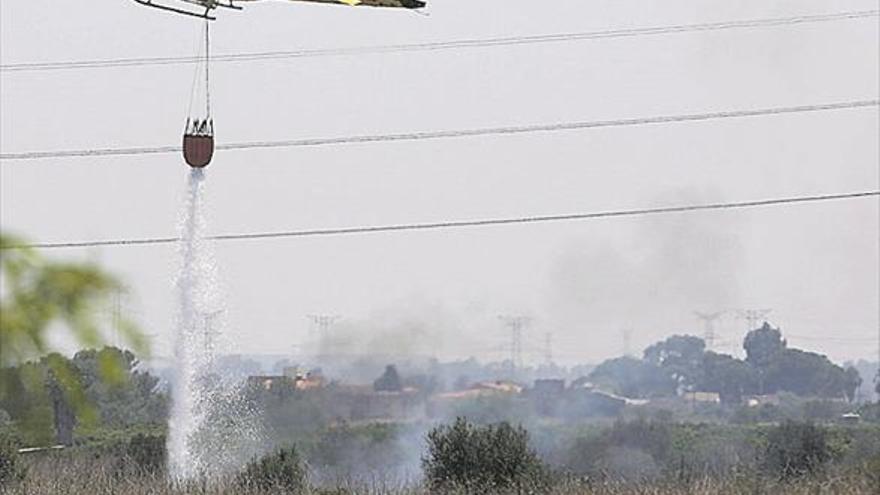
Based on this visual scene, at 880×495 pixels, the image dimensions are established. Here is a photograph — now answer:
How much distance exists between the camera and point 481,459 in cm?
3694

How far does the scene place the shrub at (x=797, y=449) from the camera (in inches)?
1604

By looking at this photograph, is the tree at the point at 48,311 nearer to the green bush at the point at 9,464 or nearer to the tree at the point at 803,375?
the green bush at the point at 9,464

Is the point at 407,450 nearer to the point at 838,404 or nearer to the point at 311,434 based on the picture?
the point at 311,434

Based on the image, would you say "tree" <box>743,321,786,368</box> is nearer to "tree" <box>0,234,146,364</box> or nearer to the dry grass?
the dry grass

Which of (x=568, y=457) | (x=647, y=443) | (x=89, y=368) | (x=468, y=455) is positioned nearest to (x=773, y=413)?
(x=647, y=443)

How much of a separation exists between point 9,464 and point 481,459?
32.6ft

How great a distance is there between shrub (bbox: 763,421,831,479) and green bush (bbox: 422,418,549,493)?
5.37 metres

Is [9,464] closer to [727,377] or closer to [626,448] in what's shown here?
[626,448]

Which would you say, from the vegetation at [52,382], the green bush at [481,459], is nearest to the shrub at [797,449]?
the green bush at [481,459]

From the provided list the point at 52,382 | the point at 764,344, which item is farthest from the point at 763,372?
the point at 52,382

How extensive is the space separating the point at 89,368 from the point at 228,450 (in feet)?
156

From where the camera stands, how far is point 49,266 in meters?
2.91

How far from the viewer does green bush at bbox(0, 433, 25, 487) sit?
114 feet

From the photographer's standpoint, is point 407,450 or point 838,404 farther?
point 838,404
